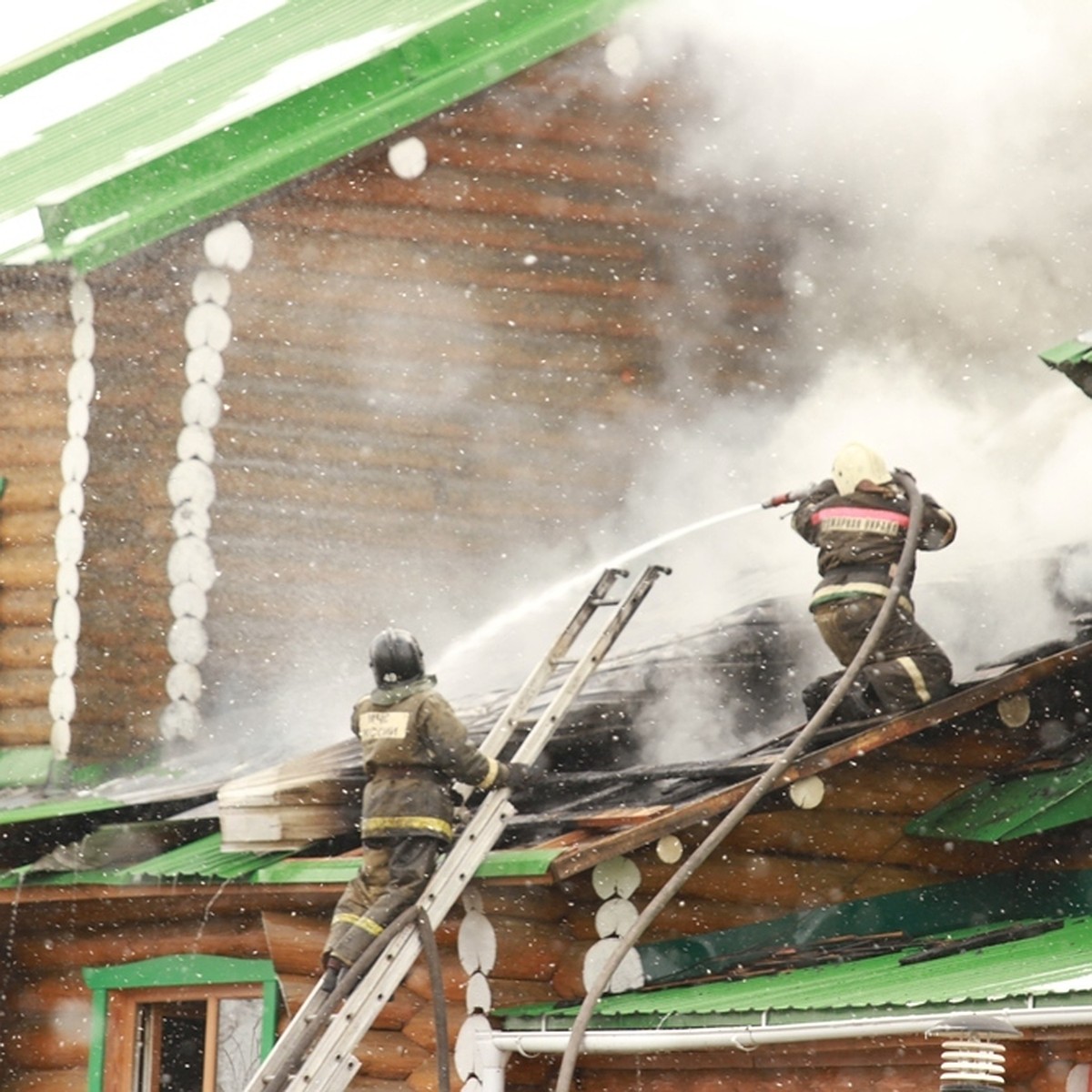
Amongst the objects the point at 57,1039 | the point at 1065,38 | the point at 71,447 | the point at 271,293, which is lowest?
the point at 57,1039

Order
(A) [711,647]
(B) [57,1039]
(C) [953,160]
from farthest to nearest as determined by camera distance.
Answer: (C) [953,160] < (B) [57,1039] < (A) [711,647]

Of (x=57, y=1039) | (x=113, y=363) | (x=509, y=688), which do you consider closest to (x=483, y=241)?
(x=113, y=363)

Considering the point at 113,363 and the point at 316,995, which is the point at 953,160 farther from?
the point at 316,995

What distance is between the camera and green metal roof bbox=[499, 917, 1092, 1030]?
6.56 metres

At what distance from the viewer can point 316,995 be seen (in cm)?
816

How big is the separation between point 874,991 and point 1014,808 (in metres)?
1.17

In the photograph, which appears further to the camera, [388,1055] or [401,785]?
[388,1055]

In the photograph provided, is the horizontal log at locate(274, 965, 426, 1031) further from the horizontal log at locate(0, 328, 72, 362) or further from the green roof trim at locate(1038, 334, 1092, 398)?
the horizontal log at locate(0, 328, 72, 362)

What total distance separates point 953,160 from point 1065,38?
0.98 m

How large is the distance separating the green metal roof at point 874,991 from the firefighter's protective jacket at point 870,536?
4.47ft

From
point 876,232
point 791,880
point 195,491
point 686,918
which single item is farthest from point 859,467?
point 876,232

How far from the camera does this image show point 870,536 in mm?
8695

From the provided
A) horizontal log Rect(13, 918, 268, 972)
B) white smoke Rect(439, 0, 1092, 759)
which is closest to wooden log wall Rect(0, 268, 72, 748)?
horizontal log Rect(13, 918, 268, 972)

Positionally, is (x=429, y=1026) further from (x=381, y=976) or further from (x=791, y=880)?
(x=791, y=880)
